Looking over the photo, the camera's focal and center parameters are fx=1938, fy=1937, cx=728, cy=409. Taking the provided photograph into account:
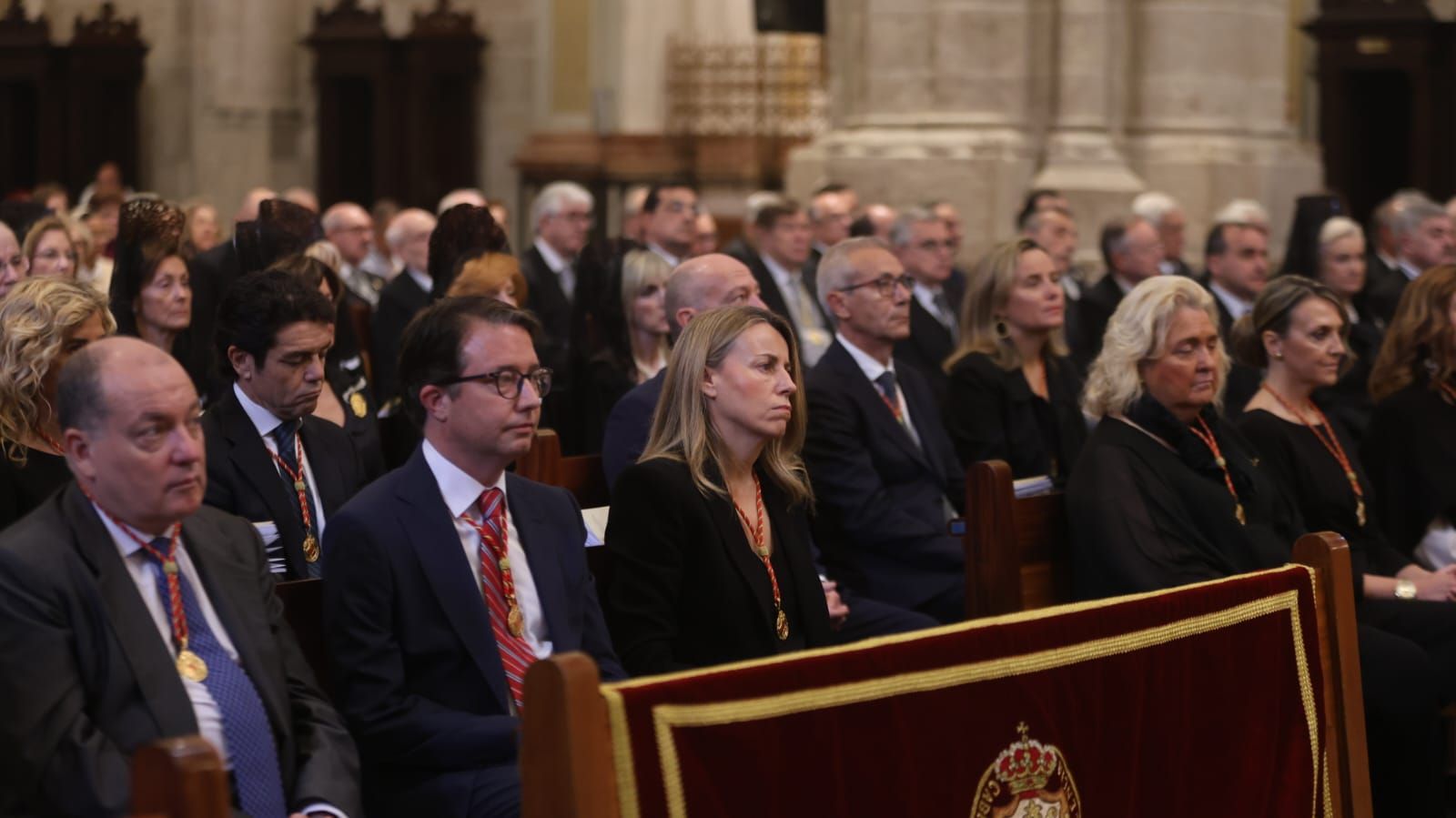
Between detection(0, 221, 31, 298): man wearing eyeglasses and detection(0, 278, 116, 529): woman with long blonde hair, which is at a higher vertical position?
detection(0, 221, 31, 298): man wearing eyeglasses

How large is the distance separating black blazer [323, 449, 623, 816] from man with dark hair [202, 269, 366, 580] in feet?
2.77

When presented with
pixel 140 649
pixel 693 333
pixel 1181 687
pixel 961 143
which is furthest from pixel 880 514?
pixel 961 143

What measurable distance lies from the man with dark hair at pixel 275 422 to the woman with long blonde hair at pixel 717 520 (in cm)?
82

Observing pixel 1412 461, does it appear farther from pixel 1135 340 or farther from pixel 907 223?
pixel 907 223

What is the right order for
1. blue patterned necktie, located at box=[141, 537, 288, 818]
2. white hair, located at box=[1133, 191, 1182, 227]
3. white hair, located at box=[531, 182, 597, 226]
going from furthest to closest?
1. white hair, located at box=[1133, 191, 1182, 227]
2. white hair, located at box=[531, 182, 597, 226]
3. blue patterned necktie, located at box=[141, 537, 288, 818]

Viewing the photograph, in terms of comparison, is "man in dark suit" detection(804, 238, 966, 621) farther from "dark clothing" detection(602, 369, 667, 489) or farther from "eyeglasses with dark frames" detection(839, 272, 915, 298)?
"dark clothing" detection(602, 369, 667, 489)

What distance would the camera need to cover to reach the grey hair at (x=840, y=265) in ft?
19.1

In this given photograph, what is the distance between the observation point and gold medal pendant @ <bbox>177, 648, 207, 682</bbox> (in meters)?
3.08

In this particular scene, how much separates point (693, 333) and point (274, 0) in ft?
47.1

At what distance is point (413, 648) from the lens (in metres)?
3.51

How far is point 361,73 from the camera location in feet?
56.7

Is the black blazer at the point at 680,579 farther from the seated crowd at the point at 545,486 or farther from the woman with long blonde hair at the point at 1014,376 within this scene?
the woman with long blonde hair at the point at 1014,376

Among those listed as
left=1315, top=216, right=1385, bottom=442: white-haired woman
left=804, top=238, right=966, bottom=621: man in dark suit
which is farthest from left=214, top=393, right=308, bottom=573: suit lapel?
left=1315, top=216, right=1385, bottom=442: white-haired woman

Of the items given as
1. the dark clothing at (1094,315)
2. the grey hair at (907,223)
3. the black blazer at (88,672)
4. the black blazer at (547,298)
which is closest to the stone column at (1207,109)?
the dark clothing at (1094,315)
